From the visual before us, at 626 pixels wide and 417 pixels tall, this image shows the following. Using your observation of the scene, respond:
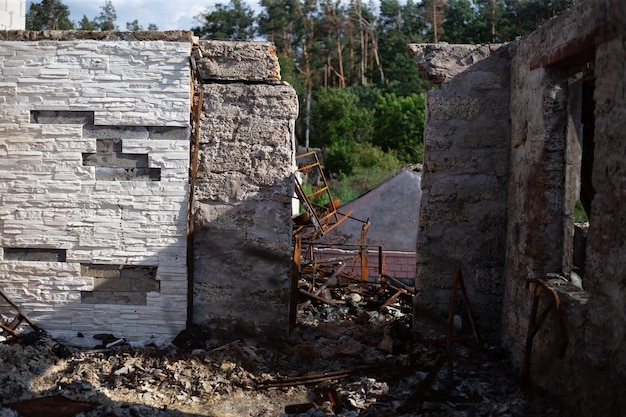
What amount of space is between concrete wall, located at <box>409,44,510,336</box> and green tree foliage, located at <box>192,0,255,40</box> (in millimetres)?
26688

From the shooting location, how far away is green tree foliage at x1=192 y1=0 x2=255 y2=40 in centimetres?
3206

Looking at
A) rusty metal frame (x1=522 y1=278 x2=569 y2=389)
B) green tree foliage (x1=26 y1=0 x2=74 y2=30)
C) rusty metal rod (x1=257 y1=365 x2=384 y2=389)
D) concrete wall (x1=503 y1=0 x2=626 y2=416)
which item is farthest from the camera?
green tree foliage (x1=26 y1=0 x2=74 y2=30)

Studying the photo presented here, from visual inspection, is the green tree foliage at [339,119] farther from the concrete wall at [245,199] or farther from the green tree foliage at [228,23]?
the concrete wall at [245,199]

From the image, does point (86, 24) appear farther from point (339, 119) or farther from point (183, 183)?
point (183, 183)

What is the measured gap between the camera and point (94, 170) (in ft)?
19.8

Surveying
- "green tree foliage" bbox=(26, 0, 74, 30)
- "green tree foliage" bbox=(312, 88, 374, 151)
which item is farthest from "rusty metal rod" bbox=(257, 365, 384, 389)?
"green tree foliage" bbox=(312, 88, 374, 151)

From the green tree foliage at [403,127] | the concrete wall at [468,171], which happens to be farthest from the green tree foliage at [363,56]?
the concrete wall at [468,171]

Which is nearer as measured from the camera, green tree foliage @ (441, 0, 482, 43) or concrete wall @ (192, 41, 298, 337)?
concrete wall @ (192, 41, 298, 337)

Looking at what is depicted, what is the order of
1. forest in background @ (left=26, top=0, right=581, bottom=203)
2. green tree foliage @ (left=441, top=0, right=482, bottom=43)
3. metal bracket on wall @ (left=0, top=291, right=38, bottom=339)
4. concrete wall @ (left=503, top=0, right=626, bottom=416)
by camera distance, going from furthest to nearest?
1. green tree foliage @ (left=441, top=0, right=482, bottom=43)
2. forest in background @ (left=26, top=0, right=581, bottom=203)
3. metal bracket on wall @ (left=0, top=291, right=38, bottom=339)
4. concrete wall @ (left=503, top=0, right=626, bottom=416)

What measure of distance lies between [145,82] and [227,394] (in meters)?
2.71

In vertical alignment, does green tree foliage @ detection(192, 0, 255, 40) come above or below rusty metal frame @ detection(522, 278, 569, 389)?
above

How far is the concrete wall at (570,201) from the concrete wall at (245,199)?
192 cm

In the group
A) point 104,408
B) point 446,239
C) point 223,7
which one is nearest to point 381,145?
point 223,7

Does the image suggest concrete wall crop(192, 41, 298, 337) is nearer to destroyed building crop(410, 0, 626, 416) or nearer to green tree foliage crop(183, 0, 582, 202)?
destroyed building crop(410, 0, 626, 416)
